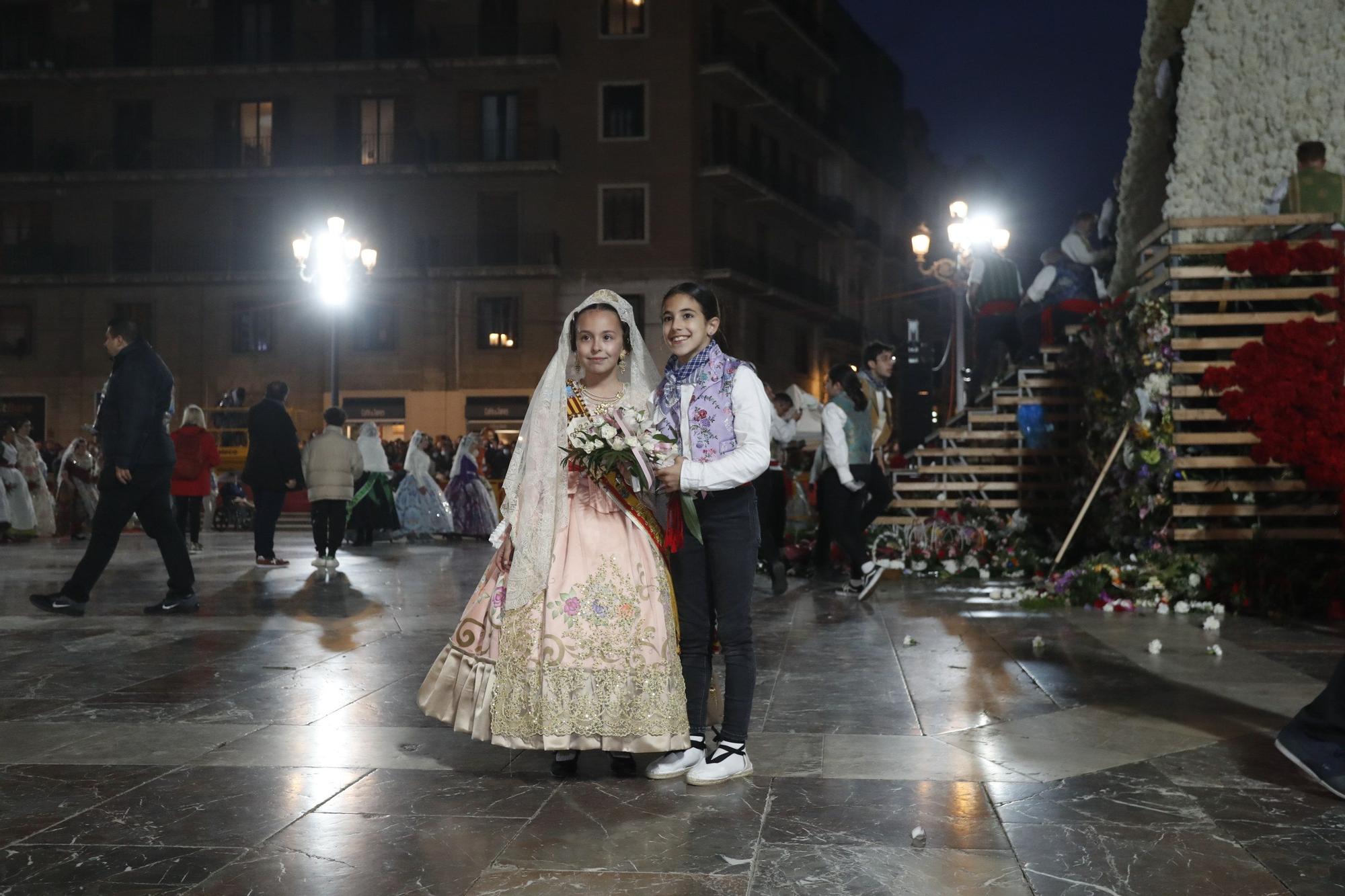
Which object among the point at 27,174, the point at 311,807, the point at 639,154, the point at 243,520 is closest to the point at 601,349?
the point at 311,807

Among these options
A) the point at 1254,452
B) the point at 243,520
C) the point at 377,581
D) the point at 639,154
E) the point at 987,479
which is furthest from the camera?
the point at 639,154

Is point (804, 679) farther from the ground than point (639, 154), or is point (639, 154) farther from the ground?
point (639, 154)

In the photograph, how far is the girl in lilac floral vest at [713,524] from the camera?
4.64m

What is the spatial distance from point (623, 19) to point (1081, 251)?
79.8ft

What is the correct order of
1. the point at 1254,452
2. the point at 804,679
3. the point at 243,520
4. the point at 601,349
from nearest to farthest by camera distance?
the point at 601,349
the point at 804,679
the point at 1254,452
the point at 243,520

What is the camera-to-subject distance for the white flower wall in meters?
11.0

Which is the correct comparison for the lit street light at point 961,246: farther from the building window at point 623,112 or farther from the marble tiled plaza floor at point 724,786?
the building window at point 623,112

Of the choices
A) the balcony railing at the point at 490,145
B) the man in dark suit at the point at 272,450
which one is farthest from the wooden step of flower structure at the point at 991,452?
the balcony railing at the point at 490,145

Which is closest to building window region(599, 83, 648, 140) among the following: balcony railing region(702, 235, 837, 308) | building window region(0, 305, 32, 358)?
balcony railing region(702, 235, 837, 308)

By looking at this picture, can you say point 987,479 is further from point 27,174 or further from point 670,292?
point 27,174

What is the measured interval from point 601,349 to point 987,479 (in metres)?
10.2

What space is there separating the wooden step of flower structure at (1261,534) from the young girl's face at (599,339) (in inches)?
262

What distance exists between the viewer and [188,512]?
52.7 ft

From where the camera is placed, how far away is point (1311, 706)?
4535 mm
